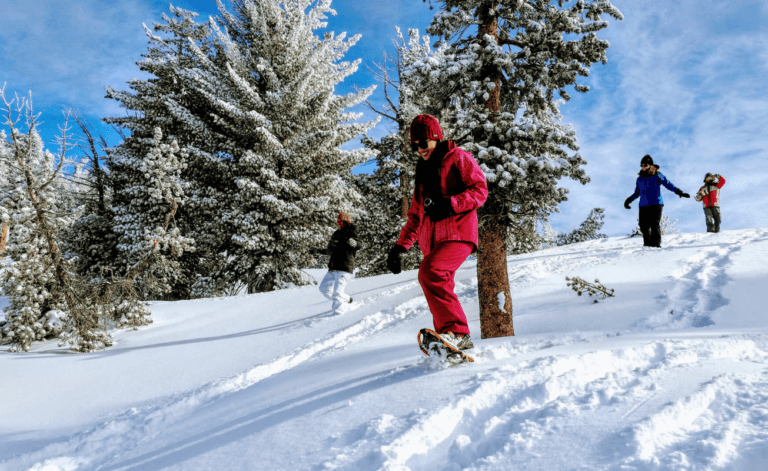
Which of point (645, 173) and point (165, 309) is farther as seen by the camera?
point (165, 309)

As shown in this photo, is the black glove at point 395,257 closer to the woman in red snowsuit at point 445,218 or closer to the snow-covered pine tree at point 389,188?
the woman in red snowsuit at point 445,218

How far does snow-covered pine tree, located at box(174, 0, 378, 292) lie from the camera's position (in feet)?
49.6

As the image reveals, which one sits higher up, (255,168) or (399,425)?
(255,168)

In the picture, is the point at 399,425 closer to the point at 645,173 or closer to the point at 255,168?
the point at 645,173

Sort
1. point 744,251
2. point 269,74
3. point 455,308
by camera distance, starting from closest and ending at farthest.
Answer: point 455,308 → point 744,251 → point 269,74

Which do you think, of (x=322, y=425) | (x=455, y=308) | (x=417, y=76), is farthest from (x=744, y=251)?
(x=322, y=425)

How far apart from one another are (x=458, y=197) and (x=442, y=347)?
3.93ft

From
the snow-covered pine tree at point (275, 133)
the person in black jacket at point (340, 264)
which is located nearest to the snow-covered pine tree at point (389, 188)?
the snow-covered pine tree at point (275, 133)

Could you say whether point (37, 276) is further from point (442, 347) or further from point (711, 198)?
point (711, 198)

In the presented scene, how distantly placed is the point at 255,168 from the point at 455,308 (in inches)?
→ 525

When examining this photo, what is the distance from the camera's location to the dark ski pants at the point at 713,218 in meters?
13.5

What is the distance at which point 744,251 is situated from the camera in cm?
875

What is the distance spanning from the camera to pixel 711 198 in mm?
13398

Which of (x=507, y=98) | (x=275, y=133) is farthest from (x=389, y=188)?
(x=507, y=98)
